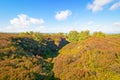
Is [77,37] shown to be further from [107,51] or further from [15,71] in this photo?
[15,71]

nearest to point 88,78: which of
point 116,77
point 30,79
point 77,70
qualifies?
point 77,70

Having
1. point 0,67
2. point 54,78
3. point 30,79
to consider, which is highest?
point 0,67

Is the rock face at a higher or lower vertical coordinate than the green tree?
lower

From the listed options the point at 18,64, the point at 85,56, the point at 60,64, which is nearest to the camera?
the point at 18,64

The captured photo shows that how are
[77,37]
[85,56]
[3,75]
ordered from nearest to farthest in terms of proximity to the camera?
[3,75] → [85,56] → [77,37]

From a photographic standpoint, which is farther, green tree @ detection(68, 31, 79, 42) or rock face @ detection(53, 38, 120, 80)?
green tree @ detection(68, 31, 79, 42)

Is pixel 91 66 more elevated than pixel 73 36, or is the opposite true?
pixel 73 36

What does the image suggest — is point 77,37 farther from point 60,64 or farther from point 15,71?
point 15,71

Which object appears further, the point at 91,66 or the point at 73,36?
the point at 73,36

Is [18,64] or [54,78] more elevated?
[18,64]

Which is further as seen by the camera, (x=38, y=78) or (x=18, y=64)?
(x=18, y=64)
